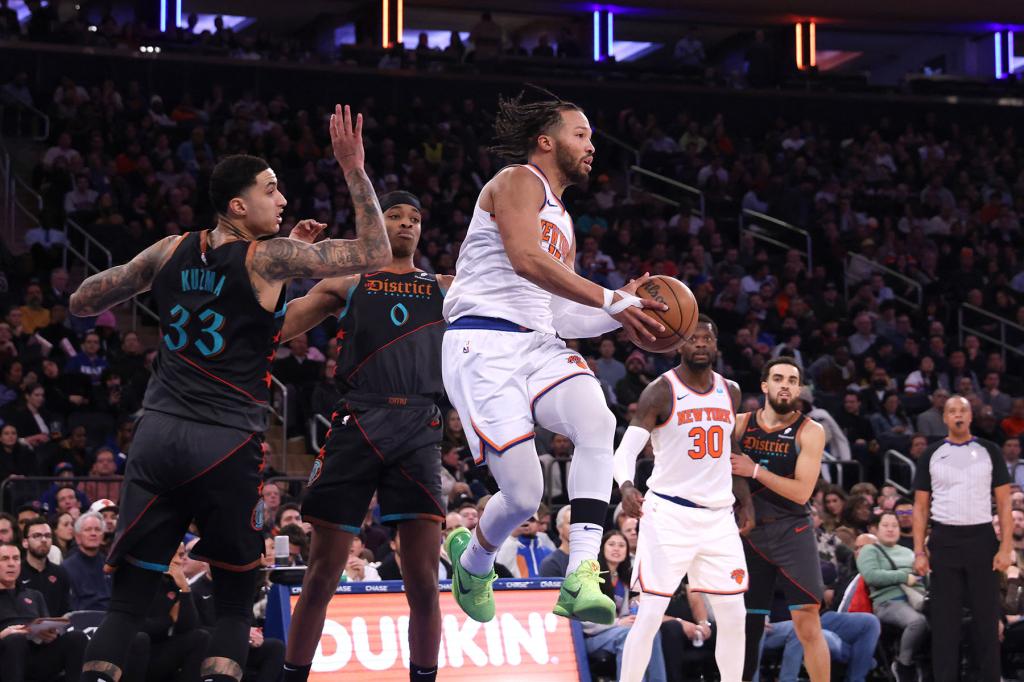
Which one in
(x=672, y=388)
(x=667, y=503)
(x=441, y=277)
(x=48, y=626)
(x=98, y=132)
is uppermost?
(x=98, y=132)

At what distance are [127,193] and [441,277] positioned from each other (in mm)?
12508

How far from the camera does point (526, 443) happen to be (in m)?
5.69

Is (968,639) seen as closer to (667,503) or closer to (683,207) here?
(667,503)

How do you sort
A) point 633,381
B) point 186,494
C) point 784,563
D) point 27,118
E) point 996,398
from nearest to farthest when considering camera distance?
point 186,494
point 784,563
point 633,381
point 996,398
point 27,118

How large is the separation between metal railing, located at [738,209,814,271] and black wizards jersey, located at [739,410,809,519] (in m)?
13.1

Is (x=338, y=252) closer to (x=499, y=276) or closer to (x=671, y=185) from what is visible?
(x=499, y=276)

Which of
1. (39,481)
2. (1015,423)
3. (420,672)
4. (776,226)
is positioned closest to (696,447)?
(420,672)

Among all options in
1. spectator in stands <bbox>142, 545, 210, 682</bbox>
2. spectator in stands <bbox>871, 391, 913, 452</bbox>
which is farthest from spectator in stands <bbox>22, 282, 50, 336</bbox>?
spectator in stands <bbox>871, 391, 913, 452</bbox>

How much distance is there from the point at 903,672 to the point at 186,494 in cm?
802

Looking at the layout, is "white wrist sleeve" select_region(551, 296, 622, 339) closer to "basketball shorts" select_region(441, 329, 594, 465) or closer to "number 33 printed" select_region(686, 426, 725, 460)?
"basketball shorts" select_region(441, 329, 594, 465)

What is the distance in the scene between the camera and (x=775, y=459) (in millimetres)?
9773

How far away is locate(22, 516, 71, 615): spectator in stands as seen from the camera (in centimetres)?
984

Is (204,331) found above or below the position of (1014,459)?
above

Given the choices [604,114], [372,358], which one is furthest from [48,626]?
[604,114]
